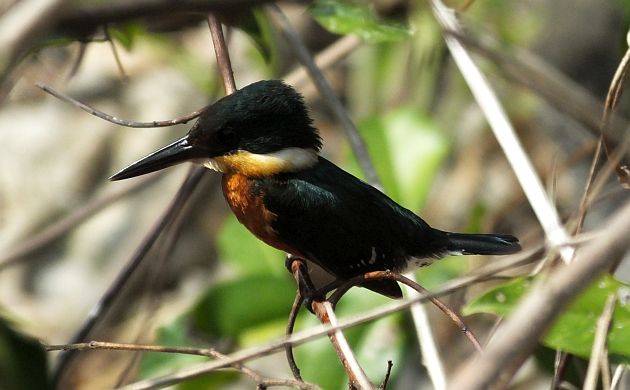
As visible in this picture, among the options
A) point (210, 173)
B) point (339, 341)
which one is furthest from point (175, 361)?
point (339, 341)

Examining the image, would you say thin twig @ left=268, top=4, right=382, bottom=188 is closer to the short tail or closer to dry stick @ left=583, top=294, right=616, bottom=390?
the short tail

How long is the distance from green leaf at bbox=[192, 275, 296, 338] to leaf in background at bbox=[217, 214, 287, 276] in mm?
167

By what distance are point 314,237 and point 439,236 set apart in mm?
468

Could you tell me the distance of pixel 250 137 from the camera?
2291 mm

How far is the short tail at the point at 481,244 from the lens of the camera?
2.67 meters

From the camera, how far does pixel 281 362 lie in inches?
173

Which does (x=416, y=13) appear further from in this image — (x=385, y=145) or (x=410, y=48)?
(x=385, y=145)

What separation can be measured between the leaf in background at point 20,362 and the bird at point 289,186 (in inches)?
39.7

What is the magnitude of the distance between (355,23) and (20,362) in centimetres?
150

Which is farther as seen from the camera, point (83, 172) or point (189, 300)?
point (83, 172)

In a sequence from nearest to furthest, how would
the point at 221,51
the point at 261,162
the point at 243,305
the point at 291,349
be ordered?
the point at 291,349
the point at 221,51
the point at 261,162
the point at 243,305

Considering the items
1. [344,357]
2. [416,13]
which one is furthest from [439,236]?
[416,13]

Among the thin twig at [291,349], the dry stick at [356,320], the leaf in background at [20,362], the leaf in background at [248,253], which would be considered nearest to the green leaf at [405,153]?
the leaf in background at [248,253]

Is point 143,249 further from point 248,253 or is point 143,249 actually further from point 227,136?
point 248,253
